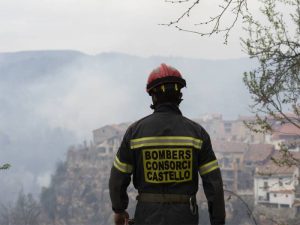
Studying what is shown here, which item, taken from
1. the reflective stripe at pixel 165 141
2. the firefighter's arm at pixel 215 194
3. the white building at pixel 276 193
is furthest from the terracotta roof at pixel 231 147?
the reflective stripe at pixel 165 141

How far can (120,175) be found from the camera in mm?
3561

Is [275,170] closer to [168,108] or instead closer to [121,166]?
[168,108]

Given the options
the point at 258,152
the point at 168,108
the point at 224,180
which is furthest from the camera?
the point at 258,152

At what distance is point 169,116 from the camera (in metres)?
3.62

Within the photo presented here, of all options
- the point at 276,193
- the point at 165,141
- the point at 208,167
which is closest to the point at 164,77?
the point at 165,141

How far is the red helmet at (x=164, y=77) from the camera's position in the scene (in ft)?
11.8

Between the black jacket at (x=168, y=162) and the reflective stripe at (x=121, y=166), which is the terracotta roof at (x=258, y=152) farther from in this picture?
the reflective stripe at (x=121, y=166)

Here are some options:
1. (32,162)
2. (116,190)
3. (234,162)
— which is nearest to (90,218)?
(234,162)

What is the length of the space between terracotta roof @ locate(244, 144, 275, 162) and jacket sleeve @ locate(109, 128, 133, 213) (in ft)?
236

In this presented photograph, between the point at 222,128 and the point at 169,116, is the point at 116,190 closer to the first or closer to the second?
the point at 169,116

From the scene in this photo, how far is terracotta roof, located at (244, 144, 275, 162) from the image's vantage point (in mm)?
74812

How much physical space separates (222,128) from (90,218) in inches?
1777

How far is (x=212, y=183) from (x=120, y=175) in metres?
0.63

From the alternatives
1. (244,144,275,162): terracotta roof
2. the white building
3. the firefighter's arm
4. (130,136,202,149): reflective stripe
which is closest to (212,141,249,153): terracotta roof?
(244,144,275,162): terracotta roof
